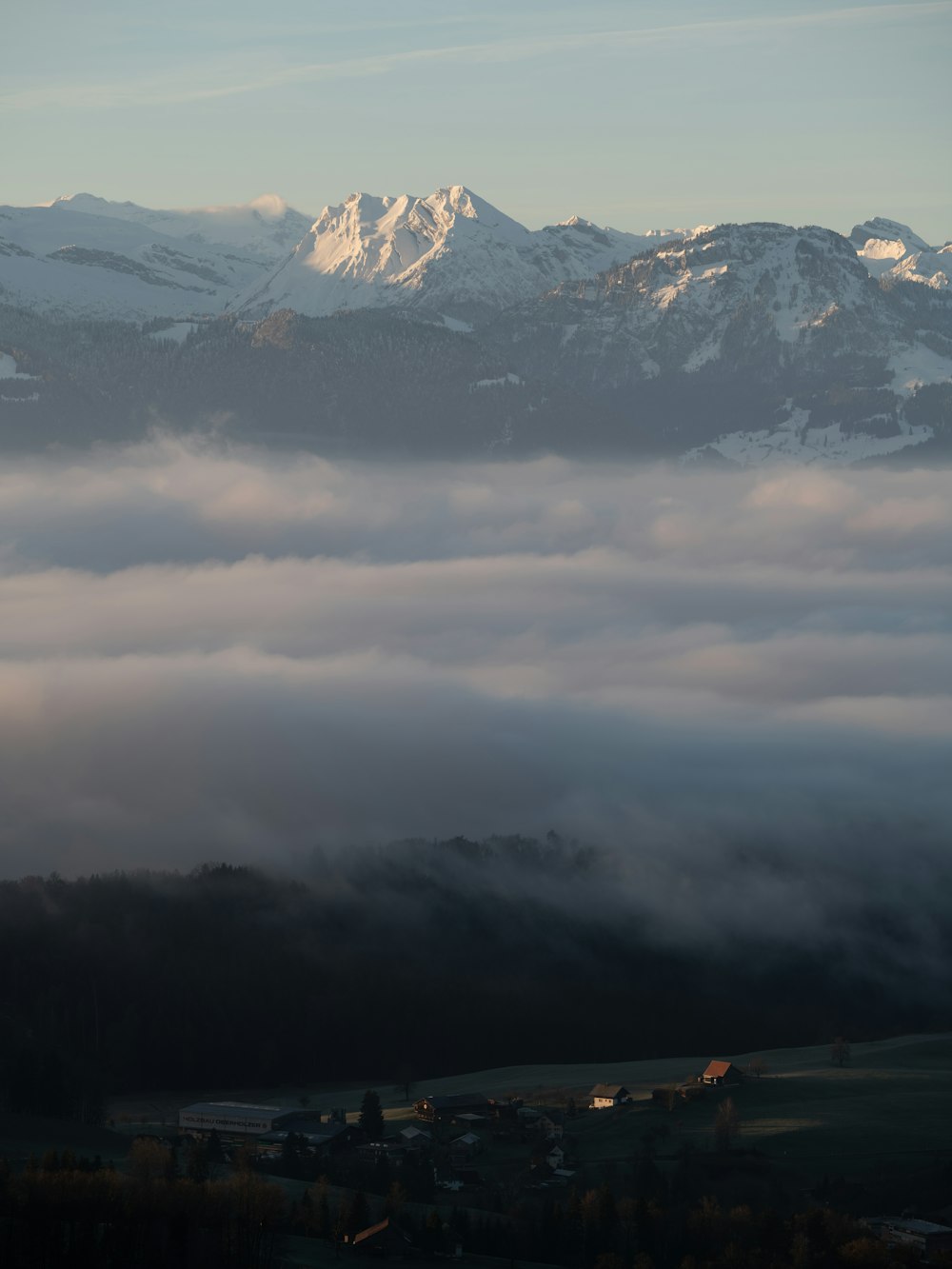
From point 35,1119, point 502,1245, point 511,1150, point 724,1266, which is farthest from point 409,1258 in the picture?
point 35,1119

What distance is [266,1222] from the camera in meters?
132

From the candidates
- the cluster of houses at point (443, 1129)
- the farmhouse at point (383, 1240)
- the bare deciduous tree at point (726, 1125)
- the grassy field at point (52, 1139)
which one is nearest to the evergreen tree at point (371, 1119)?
the cluster of houses at point (443, 1129)

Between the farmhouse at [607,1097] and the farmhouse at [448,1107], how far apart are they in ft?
30.5

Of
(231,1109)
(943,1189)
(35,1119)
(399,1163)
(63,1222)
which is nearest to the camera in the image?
(63,1222)

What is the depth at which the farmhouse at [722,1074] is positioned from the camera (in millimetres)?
186212

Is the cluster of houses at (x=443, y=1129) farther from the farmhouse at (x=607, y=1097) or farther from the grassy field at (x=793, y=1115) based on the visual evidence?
the grassy field at (x=793, y=1115)

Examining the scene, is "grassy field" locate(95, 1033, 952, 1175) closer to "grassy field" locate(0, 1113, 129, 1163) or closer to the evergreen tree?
the evergreen tree

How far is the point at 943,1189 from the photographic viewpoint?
14638 cm

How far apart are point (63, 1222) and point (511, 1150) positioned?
148ft

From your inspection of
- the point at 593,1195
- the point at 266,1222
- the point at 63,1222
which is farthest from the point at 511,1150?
the point at 63,1222

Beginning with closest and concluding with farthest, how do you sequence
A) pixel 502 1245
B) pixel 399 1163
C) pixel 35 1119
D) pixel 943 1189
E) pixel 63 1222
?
pixel 63 1222
pixel 502 1245
pixel 943 1189
pixel 399 1163
pixel 35 1119

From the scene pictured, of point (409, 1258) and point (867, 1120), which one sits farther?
point (867, 1120)

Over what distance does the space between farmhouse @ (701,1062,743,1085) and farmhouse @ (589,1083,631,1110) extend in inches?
311

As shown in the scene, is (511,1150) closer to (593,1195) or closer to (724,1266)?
(593,1195)
